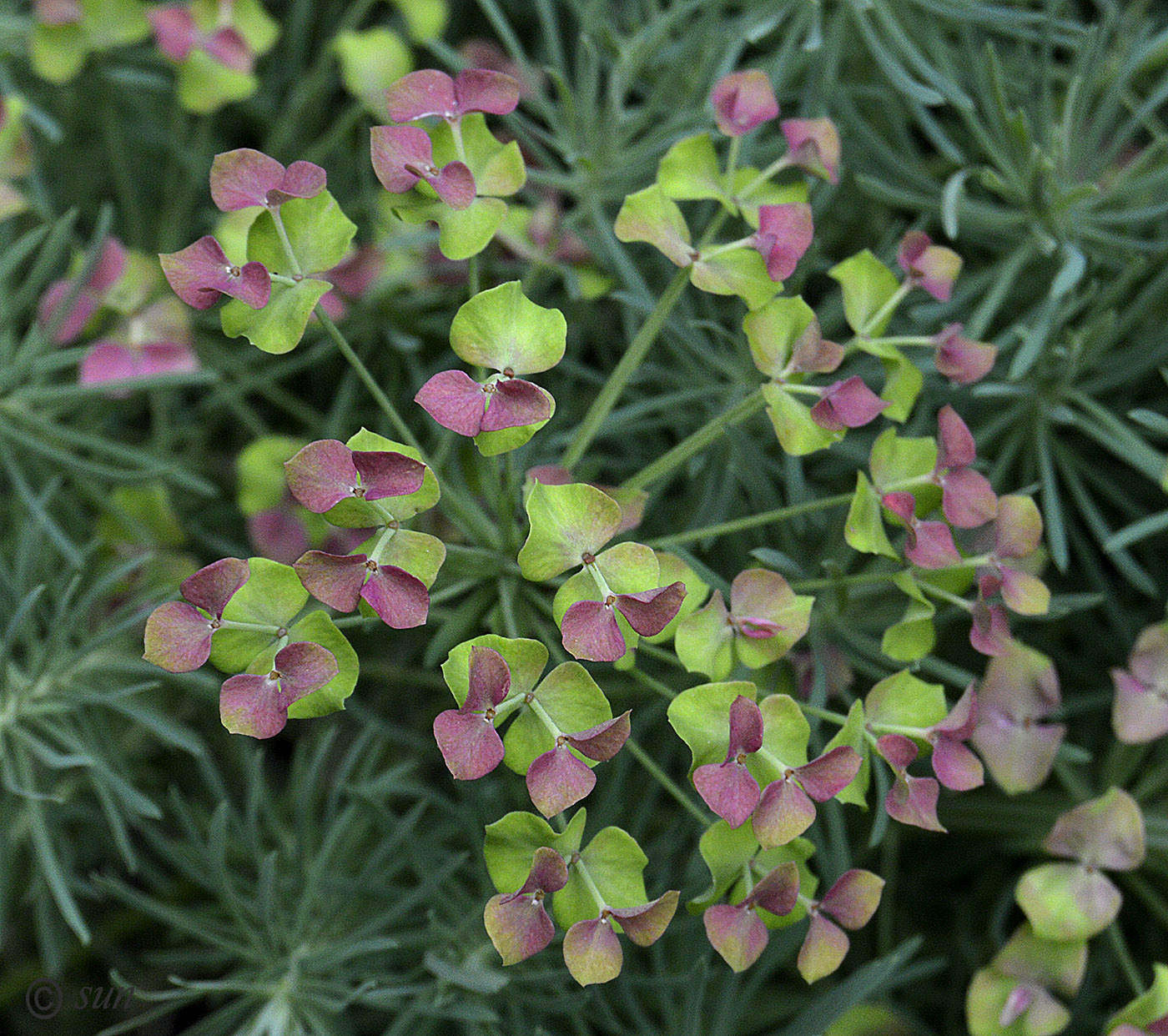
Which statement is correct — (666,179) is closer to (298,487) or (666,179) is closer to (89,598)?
(298,487)

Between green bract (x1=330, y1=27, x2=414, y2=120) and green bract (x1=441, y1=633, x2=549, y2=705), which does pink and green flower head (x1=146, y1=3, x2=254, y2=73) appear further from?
green bract (x1=441, y1=633, x2=549, y2=705)

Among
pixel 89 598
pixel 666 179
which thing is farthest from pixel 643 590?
pixel 89 598

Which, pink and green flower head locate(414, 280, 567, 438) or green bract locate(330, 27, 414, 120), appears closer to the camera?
pink and green flower head locate(414, 280, 567, 438)

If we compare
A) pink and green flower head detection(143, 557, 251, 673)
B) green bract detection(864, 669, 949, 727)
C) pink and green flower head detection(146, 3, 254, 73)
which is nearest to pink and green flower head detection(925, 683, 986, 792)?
green bract detection(864, 669, 949, 727)

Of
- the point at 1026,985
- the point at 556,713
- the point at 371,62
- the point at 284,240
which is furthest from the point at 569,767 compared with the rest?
the point at 371,62

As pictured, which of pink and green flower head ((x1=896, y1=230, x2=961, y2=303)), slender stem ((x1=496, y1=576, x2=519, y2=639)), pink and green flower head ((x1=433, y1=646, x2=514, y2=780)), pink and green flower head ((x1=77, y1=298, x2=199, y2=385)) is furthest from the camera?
pink and green flower head ((x1=77, y1=298, x2=199, y2=385))

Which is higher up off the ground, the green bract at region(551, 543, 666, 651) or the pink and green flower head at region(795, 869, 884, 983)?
the green bract at region(551, 543, 666, 651)
